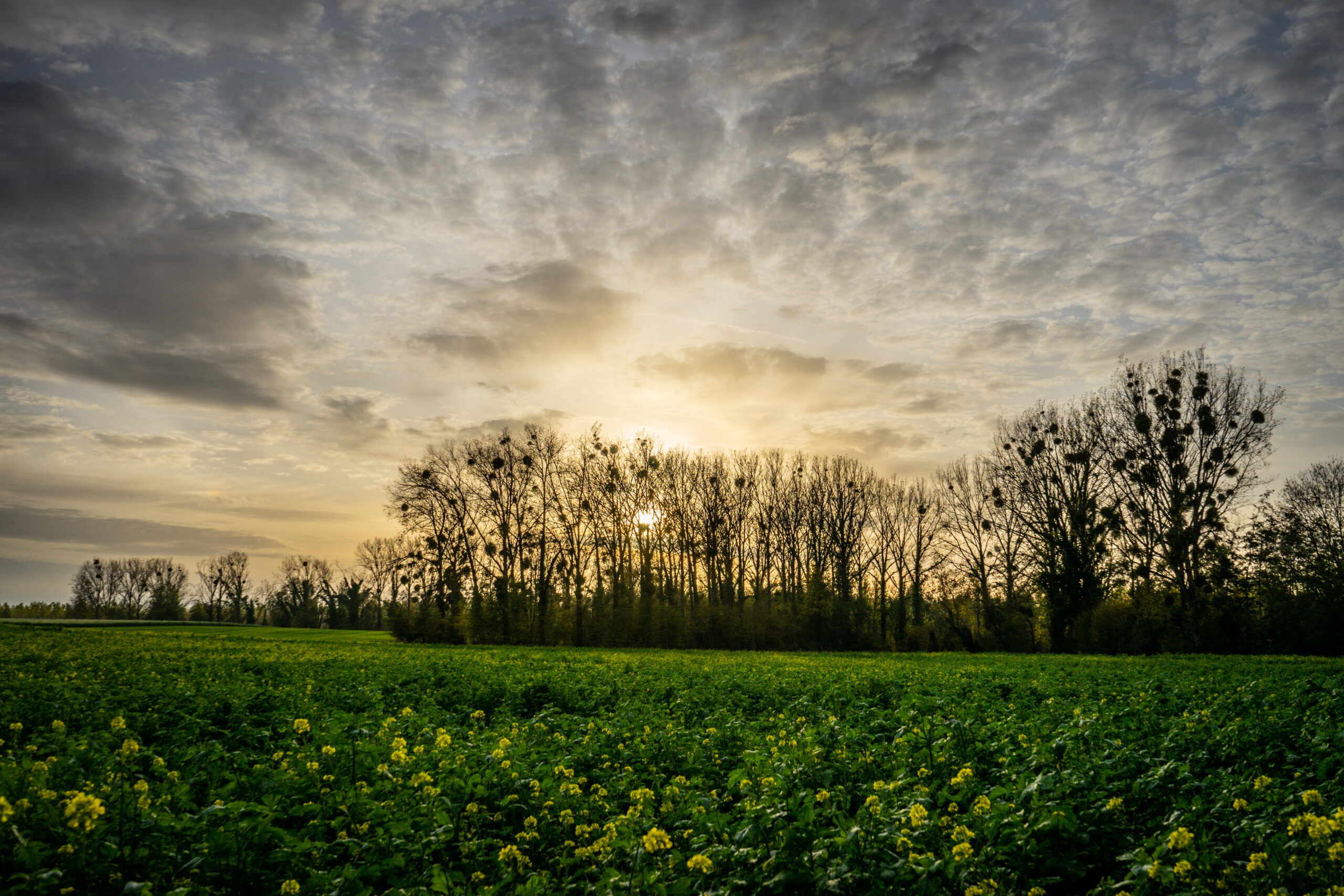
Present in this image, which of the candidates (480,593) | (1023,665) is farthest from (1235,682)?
(480,593)

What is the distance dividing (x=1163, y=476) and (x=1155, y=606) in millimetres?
8503

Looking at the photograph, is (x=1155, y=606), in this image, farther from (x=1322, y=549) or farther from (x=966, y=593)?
(x=966, y=593)

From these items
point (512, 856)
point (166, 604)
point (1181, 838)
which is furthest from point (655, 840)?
point (166, 604)

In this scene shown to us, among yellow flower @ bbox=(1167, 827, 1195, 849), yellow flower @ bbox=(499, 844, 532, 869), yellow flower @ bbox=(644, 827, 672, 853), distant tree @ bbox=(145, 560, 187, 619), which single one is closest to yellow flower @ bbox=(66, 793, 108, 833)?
yellow flower @ bbox=(499, 844, 532, 869)

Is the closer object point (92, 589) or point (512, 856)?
point (512, 856)

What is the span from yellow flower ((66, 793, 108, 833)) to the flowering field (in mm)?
19

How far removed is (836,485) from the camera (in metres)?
57.4

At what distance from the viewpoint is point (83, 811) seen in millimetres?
3391

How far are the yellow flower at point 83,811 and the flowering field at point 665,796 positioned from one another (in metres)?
0.02

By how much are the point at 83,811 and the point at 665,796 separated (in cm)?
396

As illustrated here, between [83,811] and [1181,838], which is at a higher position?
[83,811]

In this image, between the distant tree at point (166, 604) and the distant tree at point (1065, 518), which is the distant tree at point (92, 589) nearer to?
the distant tree at point (166, 604)

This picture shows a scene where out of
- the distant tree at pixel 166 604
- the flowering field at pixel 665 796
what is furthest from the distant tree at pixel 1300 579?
the distant tree at pixel 166 604

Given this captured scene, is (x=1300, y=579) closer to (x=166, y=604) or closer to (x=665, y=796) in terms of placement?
(x=665, y=796)
